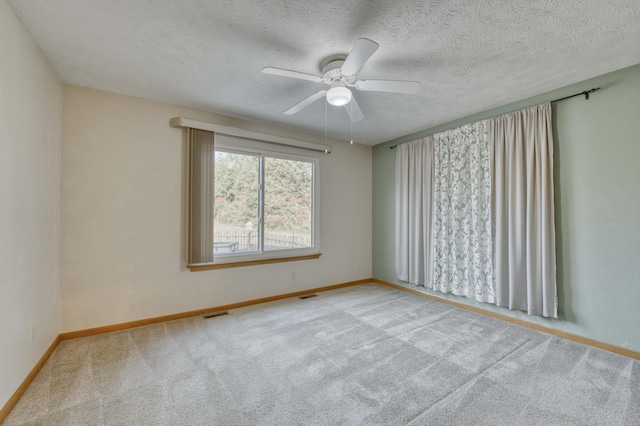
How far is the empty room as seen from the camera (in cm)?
177

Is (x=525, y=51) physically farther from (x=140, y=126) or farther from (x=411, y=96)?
(x=140, y=126)

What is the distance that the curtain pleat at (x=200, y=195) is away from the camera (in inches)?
129

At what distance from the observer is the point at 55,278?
255 centimetres

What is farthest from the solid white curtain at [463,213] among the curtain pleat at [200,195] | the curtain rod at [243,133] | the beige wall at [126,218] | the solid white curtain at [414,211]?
the curtain pleat at [200,195]

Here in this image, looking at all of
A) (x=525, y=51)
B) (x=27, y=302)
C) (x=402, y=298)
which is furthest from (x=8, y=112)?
(x=402, y=298)

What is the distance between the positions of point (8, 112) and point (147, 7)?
1099 mm

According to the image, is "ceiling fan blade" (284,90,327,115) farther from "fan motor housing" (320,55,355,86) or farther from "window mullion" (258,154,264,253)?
"window mullion" (258,154,264,253)

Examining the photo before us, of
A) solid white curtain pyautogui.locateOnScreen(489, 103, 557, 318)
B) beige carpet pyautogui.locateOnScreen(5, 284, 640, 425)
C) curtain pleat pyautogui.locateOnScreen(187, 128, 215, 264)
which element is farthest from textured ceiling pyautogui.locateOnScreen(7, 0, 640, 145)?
beige carpet pyautogui.locateOnScreen(5, 284, 640, 425)

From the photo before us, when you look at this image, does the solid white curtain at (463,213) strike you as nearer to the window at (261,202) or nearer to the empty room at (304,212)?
the empty room at (304,212)

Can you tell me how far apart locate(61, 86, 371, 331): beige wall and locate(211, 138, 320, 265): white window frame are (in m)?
0.20

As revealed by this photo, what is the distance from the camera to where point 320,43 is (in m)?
2.04

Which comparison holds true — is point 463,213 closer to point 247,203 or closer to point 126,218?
point 247,203

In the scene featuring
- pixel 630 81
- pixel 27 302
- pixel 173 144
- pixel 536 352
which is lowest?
pixel 536 352

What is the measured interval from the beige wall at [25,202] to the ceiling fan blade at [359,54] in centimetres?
210
